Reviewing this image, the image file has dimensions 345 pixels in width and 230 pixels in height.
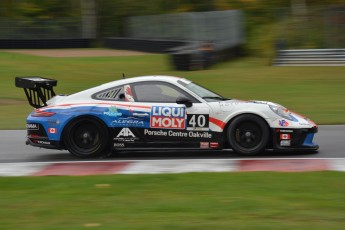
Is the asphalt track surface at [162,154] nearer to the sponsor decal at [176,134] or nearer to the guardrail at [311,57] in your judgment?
the sponsor decal at [176,134]

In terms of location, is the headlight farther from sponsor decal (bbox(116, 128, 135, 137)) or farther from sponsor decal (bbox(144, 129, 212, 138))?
sponsor decal (bbox(116, 128, 135, 137))

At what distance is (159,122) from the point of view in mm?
11195

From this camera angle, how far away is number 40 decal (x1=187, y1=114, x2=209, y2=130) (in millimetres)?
11070

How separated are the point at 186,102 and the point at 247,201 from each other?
159 inches

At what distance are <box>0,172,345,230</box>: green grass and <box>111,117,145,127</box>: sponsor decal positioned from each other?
219 cm

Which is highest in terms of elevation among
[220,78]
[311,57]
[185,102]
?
[311,57]

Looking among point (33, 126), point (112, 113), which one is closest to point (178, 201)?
point (112, 113)

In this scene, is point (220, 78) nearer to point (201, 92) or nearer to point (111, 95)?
point (201, 92)

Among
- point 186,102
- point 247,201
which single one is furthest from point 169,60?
point 247,201

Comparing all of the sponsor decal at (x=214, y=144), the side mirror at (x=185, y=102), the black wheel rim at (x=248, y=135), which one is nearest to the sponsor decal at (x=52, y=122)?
the side mirror at (x=185, y=102)

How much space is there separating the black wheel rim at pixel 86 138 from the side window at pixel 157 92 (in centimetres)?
86

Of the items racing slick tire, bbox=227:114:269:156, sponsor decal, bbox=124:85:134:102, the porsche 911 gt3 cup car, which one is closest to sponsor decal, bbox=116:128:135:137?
the porsche 911 gt3 cup car

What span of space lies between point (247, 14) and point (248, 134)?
32446 mm

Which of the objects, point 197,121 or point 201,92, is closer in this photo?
point 197,121
